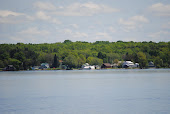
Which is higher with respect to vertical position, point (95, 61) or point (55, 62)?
point (95, 61)

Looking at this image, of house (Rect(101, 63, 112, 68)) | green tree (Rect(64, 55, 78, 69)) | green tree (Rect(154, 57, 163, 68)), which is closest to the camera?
green tree (Rect(64, 55, 78, 69))

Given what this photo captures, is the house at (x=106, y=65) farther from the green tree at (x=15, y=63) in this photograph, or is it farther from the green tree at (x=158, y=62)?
the green tree at (x=15, y=63)

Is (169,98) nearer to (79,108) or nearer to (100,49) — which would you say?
(79,108)

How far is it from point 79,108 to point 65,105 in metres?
1.78

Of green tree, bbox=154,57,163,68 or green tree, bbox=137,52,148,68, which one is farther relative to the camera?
green tree, bbox=154,57,163,68

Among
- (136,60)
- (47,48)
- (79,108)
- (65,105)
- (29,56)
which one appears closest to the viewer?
(79,108)

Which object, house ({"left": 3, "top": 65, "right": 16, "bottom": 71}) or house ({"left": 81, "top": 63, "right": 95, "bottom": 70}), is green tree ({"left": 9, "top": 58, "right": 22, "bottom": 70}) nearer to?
house ({"left": 3, "top": 65, "right": 16, "bottom": 71})

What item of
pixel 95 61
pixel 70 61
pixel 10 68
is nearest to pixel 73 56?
pixel 70 61

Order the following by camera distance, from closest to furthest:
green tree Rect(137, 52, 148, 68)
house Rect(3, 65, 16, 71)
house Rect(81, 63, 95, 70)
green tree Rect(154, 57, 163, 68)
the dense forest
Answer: the dense forest < house Rect(3, 65, 16, 71) < green tree Rect(137, 52, 148, 68) < green tree Rect(154, 57, 163, 68) < house Rect(81, 63, 95, 70)

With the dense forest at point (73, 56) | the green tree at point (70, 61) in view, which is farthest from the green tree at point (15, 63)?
the green tree at point (70, 61)

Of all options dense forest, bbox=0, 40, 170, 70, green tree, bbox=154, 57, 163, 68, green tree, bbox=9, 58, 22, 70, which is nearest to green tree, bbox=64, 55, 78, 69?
dense forest, bbox=0, 40, 170, 70

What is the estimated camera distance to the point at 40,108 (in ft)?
71.2

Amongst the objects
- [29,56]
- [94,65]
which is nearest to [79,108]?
[29,56]

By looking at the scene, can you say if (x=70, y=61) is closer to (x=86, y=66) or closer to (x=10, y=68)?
(x=86, y=66)
